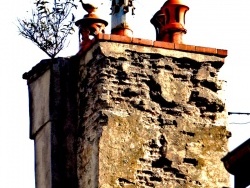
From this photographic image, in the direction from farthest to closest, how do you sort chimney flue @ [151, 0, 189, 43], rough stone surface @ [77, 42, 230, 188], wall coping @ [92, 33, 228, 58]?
chimney flue @ [151, 0, 189, 43] < wall coping @ [92, 33, 228, 58] < rough stone surface @ [77, 42, 230, 188]

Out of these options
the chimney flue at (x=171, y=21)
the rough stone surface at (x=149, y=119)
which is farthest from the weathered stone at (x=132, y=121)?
the chimney flue at (x=171, y=21)

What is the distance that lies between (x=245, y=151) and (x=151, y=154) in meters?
2.39

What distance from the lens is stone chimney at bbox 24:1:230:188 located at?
2745 centimetres

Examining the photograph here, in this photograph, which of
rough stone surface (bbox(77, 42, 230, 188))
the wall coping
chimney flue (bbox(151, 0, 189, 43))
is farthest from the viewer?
chimney flue (bbox(151, 0, 189, 43))

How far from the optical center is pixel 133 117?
2758 cm

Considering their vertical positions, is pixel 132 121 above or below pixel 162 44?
below

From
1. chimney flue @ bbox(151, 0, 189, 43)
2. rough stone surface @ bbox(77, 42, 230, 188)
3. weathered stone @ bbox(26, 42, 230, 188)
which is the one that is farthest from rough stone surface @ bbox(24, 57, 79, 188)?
chimney flue @ bbox(151, 0, 189, 43)

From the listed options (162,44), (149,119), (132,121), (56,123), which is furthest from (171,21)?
(56,123)

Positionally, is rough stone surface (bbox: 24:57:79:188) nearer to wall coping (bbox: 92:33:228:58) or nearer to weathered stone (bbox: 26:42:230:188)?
Answer: weathered stone (bbox: 26:42:230:188)

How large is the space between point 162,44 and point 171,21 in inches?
10.3

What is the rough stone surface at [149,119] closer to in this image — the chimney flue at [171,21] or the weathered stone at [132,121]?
the weathered stone at [132,121]

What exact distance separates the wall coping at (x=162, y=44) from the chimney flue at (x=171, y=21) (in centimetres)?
10

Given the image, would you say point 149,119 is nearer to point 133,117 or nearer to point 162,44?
point 133,117

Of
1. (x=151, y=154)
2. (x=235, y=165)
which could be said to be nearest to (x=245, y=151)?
(x=235, y=165)
